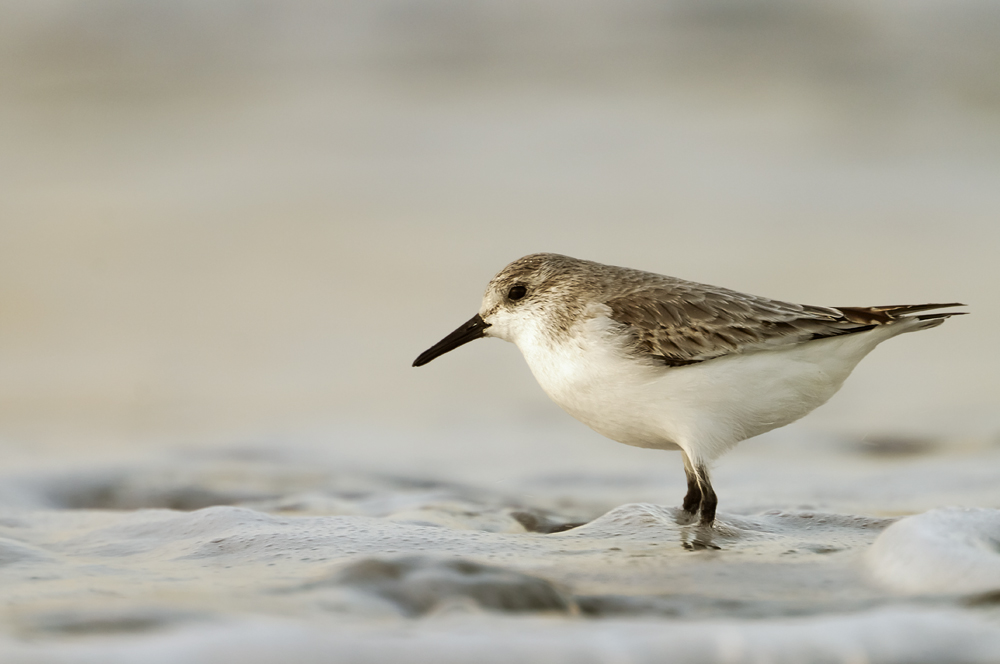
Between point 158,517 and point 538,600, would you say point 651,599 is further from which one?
point 158,517

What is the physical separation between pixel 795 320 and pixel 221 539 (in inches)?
108

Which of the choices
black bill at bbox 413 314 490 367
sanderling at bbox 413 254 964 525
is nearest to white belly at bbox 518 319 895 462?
sanderling at bbox 413 254 964 525

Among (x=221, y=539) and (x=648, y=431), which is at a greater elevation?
(x=648, y=431)

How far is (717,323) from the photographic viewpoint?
15.2ft

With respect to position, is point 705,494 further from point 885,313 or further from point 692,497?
point 885,313

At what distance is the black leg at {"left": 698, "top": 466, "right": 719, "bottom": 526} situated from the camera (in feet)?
15.0

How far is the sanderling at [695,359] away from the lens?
449cm

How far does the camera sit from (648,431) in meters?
4.61

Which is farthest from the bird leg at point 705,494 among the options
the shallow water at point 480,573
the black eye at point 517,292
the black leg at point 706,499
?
the black eye at point 517,292

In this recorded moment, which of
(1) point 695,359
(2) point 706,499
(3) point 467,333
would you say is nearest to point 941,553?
(2) point 706,499

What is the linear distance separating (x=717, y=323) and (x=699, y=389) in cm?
36

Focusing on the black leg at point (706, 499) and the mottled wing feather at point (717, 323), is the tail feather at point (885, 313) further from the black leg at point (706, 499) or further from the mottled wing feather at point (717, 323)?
the black leg at point (706, 499)

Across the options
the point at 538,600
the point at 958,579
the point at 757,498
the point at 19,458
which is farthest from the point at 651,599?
the point at 19,458

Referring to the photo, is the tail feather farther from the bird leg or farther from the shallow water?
the bird leg
